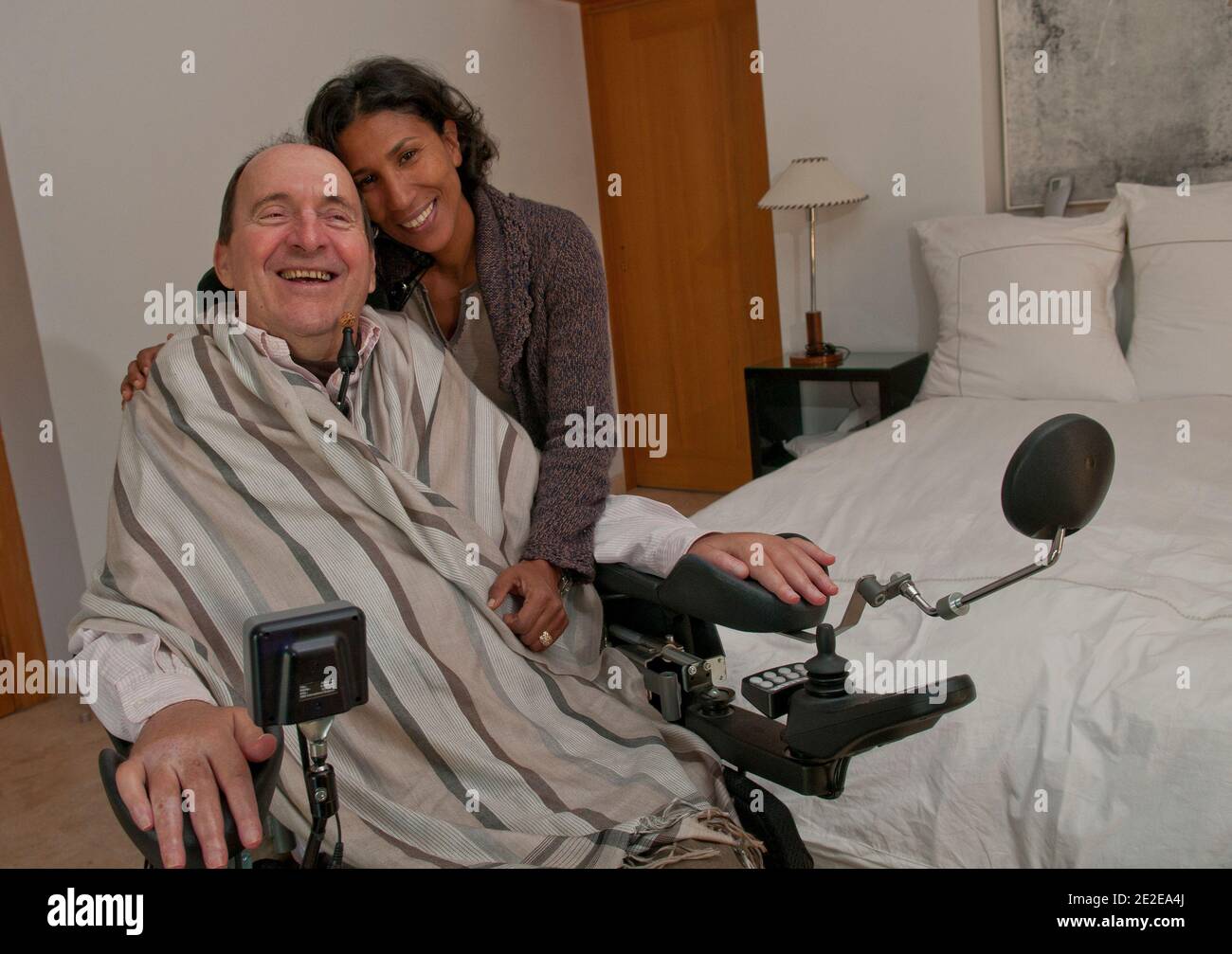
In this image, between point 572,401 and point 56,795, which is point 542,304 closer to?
point 572,401

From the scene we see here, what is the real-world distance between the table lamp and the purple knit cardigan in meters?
1.97

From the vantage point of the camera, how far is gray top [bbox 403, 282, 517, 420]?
1726mm

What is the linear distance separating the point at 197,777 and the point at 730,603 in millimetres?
519

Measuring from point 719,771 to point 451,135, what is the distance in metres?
1.05

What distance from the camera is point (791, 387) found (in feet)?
12.9

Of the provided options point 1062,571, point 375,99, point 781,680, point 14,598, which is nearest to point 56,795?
point 14,598

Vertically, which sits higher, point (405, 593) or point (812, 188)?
point (812, 188)

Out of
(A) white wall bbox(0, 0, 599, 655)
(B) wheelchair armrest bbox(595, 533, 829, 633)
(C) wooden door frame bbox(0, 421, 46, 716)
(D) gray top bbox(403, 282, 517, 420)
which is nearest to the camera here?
(B) wheelchair armrest bbox(595, 533, 829, 633)

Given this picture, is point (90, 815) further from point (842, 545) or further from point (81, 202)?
point (842, 545)

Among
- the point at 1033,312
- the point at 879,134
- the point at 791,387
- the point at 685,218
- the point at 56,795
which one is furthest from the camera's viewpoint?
the point at 685,218

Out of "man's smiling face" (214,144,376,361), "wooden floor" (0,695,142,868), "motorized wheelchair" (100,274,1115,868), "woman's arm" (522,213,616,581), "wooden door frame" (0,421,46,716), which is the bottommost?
"wooden floor" (0,695,142,868)

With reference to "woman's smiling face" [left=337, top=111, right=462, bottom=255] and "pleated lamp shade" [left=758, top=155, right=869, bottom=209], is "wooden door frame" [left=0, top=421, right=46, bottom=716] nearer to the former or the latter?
"woman's smiling face" [left=337, top=111, right=462, bottom=255]

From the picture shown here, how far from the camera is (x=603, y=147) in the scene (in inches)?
192

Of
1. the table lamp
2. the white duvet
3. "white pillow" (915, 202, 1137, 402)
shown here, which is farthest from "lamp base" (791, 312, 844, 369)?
the white duvet
